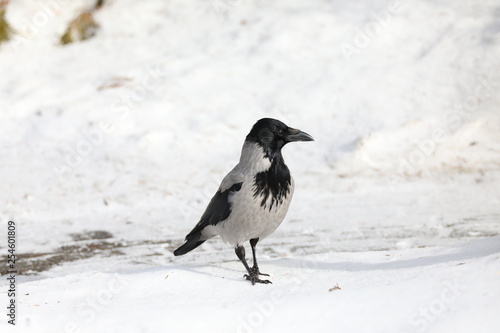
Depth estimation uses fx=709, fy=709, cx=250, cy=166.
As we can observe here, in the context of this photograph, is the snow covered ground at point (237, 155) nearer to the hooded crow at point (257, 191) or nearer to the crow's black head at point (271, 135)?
the hooded crow at point (257, 191)

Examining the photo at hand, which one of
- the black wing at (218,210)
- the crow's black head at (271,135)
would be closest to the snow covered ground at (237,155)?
the black wing at (218,210)

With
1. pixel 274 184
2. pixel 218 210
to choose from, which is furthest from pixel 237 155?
pixel 274 184

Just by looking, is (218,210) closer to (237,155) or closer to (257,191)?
(257,191)

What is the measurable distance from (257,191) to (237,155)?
4.78 metres

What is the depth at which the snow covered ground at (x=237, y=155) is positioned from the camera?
4504 millimetres

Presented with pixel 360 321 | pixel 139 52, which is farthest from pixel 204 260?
pixel 139 52

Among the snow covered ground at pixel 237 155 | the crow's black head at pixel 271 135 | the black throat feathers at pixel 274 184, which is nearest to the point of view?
the snow covered ground at pixel 237 155

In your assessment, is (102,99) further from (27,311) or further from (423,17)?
(27,311)

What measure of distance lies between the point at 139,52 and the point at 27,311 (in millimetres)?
8062

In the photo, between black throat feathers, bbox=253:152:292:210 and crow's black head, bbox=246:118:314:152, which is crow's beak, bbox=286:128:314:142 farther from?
black throat feathers, bbox=253:152:292:210

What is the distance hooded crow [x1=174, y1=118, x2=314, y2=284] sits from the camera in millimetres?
5129

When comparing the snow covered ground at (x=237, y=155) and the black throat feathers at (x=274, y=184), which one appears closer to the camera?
the snow covered ground at (x=237, y=155)

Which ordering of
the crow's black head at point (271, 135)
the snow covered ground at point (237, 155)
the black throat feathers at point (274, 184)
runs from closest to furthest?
the snow covered ground at point (237, 155) → the black throat feathers at point (274, 184) → the crow's black head at point (271, 135)

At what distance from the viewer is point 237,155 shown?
9.88 m
